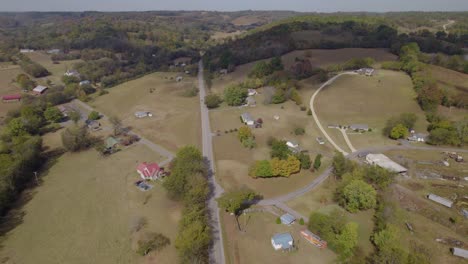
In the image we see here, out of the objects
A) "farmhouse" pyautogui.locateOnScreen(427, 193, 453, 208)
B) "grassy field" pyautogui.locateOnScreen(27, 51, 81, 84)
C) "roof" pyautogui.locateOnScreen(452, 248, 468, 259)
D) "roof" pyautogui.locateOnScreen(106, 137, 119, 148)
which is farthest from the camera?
"grassy field" pyautogui.locateOnScreen(27, 51, 81, 84)

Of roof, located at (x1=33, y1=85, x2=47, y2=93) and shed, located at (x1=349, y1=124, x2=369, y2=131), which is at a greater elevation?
roof, located at (x1=33, y1=85, x2=47, y2=93)

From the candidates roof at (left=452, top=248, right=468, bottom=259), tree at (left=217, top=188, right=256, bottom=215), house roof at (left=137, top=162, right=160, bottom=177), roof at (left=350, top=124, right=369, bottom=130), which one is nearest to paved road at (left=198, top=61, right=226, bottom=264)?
tree at (left=217, top=188, right=256, bottom=215)

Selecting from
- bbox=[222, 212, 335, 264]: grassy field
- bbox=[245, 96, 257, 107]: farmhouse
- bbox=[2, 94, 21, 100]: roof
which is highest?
bbox=[2, 94, 21, 100]: roof

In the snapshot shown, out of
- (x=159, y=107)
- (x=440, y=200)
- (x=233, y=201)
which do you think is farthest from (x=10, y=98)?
(x=440, y=200)

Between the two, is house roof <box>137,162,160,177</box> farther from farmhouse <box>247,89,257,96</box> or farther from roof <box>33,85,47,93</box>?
roof <box>33,85,47,93</box>

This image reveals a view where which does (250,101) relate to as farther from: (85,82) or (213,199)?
(85,82)

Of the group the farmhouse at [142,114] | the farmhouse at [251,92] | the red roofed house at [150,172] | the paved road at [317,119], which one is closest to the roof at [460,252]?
the paved road at [317,119]

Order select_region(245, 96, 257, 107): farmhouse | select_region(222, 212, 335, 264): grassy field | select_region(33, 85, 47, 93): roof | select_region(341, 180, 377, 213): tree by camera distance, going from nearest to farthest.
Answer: select_region(222, 212, 335, 264): grassy field, select_region(341, 180, 377, 213): tree, select_region(245, 96, 257, 107): farmhouse, select_region(33, 85, 47, 93): roof
